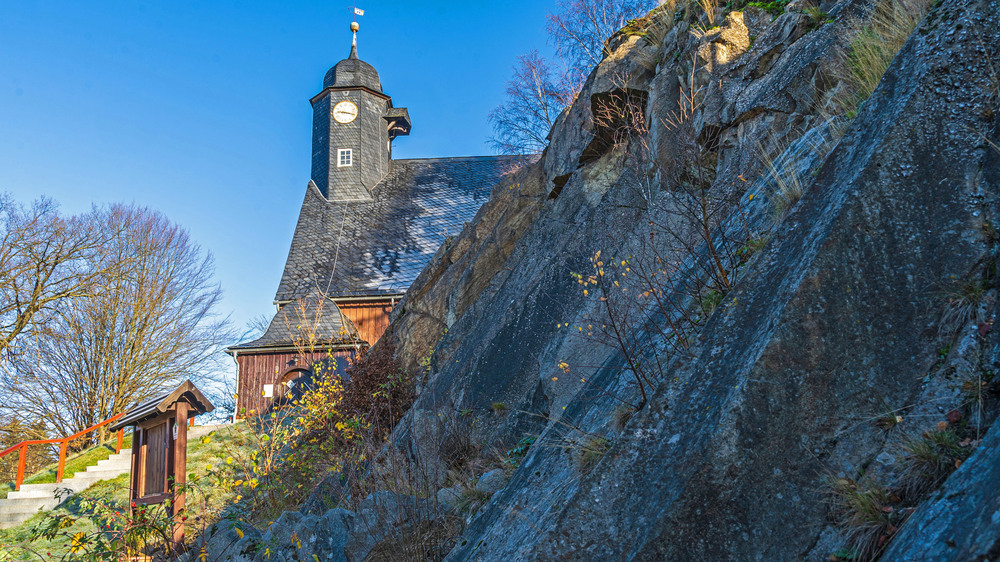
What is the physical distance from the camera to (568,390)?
238 inches

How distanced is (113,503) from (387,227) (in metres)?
20.5

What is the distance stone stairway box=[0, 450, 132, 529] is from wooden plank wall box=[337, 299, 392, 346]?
8.58 metres

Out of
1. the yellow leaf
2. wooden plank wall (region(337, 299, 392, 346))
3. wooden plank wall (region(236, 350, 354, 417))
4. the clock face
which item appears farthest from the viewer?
the clock face

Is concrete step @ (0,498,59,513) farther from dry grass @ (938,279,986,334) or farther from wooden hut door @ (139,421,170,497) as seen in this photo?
dry grass @ (938,279,986,334)

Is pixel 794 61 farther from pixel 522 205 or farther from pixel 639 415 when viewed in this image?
pixel 522 205

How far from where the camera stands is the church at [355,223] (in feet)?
73.1

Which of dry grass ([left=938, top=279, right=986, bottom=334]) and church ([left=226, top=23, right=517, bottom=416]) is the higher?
church ([left=226, top=23, right=517, bottom=416])

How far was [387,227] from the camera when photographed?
27156 millimetres

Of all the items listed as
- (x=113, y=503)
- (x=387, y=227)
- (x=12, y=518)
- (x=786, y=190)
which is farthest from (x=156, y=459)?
(x=387, y=227)

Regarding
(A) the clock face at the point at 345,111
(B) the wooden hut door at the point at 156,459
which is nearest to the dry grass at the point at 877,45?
(B) the wooden hut door at the point at 156,459

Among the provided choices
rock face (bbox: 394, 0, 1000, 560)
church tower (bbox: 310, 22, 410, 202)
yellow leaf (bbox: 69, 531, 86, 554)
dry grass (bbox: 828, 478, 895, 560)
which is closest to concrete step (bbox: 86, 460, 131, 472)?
yellow leaf (bbox: 69, 531, 86, 554)

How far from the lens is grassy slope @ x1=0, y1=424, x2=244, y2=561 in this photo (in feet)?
26.3

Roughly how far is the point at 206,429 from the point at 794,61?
19798 millimetres

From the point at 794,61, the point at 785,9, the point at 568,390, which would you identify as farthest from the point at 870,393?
the point at 785,9
